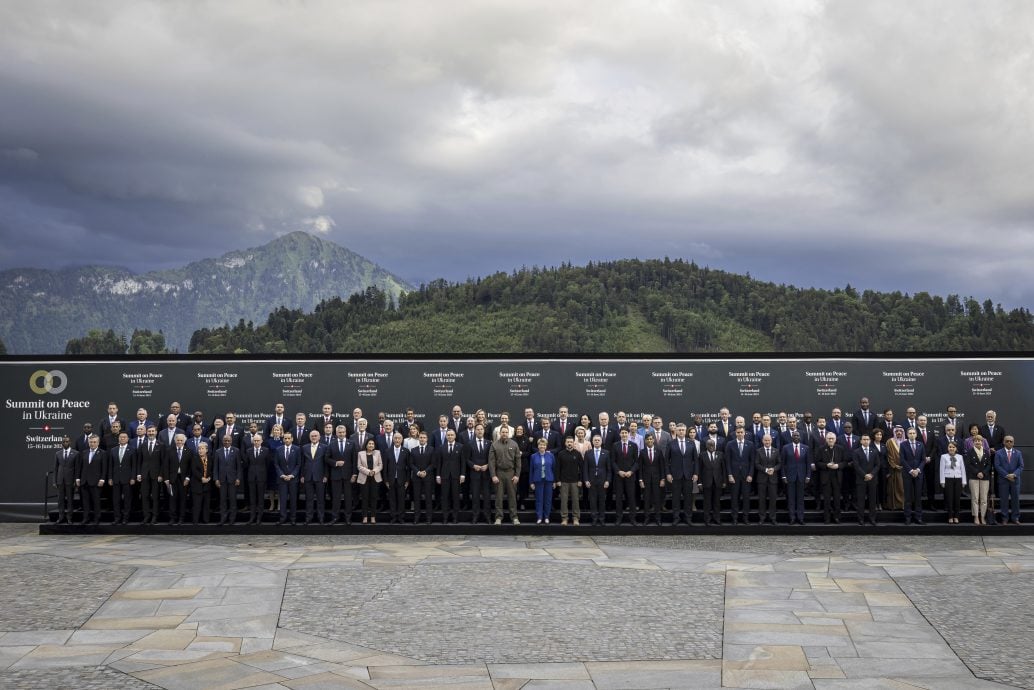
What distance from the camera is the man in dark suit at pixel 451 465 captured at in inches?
573

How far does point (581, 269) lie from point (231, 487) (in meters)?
49.9

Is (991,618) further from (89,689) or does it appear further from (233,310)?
(233,310)

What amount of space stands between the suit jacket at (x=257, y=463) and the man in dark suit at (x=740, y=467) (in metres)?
7.35

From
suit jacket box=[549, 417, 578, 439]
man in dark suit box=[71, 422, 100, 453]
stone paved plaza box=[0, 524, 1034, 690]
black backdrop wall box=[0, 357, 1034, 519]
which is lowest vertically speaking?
stone paved plaza box=[0, 524, 1034, 690]

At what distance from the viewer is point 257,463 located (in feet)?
47.7

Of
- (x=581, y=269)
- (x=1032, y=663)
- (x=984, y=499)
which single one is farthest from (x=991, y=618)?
(x=581, y=269)

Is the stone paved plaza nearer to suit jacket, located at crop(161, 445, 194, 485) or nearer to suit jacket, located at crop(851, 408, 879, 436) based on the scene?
suit jacket, located at crop(161, 445, 194, 485)

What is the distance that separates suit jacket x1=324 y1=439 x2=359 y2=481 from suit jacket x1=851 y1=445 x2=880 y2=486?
7.94m

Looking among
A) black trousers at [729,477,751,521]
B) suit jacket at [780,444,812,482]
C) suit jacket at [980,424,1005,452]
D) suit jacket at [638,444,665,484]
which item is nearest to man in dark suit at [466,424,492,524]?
suit jacket at [638,444,665,484]

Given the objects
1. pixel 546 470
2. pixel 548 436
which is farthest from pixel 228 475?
pixel 548 436

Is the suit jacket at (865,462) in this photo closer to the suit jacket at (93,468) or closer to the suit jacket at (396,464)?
the suit jacket at (396,464)

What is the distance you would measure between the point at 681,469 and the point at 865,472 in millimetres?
2883

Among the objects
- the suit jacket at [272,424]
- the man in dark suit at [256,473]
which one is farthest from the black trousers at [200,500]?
the suit jacket at [272,424]

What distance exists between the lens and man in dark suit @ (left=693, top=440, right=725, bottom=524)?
14375 millimetres
